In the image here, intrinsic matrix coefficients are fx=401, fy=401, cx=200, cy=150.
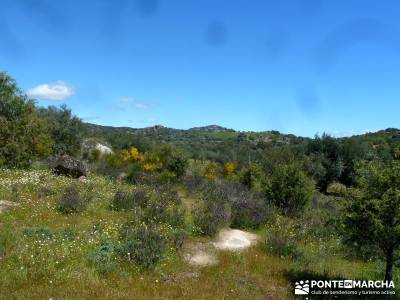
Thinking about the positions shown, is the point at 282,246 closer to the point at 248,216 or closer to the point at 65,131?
the point at 248,216

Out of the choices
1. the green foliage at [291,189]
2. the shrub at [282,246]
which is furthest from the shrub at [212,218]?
the green foliage at [291,189]

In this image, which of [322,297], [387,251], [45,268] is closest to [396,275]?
[387,251]

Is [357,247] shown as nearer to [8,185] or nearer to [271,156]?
[8,185]

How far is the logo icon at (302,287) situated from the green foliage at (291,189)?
9.41m

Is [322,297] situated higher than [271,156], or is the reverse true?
[271,156]

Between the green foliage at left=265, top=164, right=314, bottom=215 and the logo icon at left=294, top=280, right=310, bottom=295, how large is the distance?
9408 mm

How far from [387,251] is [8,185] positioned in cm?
1362

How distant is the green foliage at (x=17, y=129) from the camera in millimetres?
22094

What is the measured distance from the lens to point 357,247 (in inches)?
341

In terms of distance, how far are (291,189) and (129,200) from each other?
7680mm

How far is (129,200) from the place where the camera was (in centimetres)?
1455

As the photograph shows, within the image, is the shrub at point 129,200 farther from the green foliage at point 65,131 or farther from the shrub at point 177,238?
the green foliage at point 65,131

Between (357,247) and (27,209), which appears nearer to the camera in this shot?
(357,247)

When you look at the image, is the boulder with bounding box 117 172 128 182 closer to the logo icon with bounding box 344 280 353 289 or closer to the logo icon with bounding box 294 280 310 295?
the logo icon with bounding box 294 280 310 295
